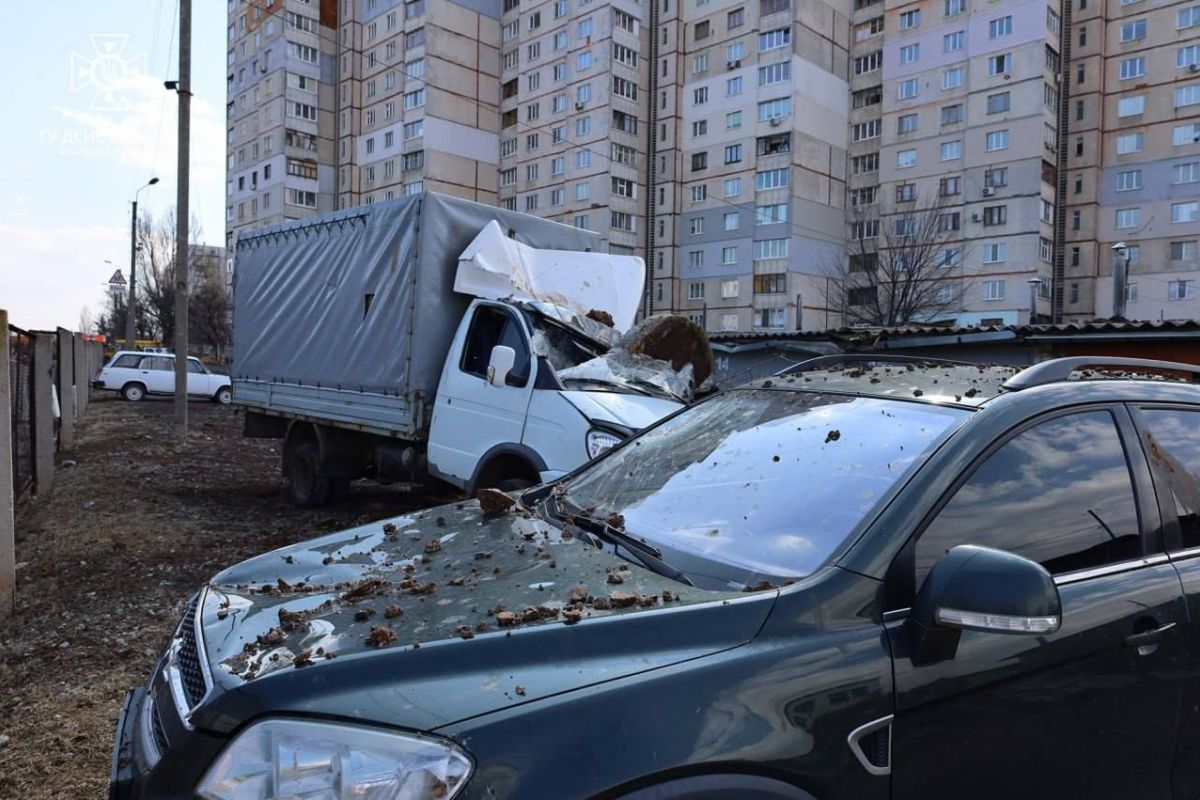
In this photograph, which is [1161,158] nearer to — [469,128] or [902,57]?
[902,57]

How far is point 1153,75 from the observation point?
4925 cm

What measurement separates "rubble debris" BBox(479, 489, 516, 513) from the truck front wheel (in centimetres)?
697

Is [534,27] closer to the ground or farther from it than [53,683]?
farther from it

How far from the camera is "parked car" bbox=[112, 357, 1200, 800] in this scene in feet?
4.96

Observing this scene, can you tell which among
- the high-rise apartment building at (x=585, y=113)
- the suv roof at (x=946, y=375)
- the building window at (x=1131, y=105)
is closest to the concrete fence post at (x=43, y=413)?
the suv roof at (x=946, y=375)

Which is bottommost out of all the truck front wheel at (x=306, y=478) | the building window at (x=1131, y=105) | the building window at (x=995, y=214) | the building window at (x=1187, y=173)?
the truck front wheel at (x=306, y=478)

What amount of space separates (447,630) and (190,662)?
2.19 feet

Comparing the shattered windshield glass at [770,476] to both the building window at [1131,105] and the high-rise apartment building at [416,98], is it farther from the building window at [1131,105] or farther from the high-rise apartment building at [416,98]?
the high-rise apartment building at [416,98]

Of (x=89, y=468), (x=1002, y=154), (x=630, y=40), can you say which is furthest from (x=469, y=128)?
(x=89, y=468)

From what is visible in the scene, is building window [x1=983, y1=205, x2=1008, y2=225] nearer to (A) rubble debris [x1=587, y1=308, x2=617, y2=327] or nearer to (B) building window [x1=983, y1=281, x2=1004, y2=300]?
(B) building window [x1=983, y1=281, x2=1004, y2=300]

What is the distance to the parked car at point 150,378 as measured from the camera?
27.3 metres

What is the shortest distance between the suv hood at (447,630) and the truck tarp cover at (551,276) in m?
5.45

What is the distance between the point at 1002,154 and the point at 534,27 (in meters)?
34.6

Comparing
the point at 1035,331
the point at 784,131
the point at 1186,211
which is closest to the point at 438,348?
the point at 1035,331
